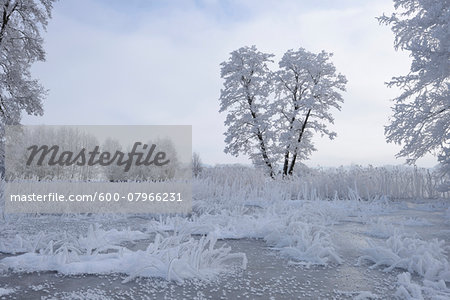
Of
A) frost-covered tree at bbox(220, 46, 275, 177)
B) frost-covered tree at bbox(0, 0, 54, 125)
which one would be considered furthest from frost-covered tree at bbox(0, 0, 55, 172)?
frost-covered tree at bbox(220, 46, 275, 177)

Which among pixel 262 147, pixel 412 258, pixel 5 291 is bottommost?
pixel 5 291

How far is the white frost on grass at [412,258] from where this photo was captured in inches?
122

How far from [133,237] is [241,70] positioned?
19.5 metres

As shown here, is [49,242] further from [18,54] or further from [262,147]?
[262,147]

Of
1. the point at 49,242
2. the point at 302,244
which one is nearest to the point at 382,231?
the point at 302,244

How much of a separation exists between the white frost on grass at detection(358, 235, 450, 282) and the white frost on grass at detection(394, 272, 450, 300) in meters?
0.26

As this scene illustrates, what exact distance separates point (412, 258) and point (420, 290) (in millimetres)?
788

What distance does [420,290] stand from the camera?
8.46 ft

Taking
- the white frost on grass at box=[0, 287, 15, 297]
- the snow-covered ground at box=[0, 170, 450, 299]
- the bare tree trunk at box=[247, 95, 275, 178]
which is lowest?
the white frost on grass at box=[0, 287, 15, 297]

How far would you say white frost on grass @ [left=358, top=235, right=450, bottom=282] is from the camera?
3.10 m

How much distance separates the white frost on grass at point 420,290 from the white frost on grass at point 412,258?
258mm

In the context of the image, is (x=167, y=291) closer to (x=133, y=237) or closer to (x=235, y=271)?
(x=235, y=271)

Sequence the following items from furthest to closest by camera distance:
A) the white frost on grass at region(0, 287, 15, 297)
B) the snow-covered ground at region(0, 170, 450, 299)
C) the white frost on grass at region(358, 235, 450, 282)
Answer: the white frost on grass at region(358, 235, 450, 282)
the snow-covered ground at region(0, 170, 450, 299)
the white frost on grass at region(0, 287, 15, 297)

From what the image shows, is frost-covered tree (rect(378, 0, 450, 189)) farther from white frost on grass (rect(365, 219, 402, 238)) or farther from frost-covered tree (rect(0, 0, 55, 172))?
frost-covered tree (rect(0, 0, 55, 172))
